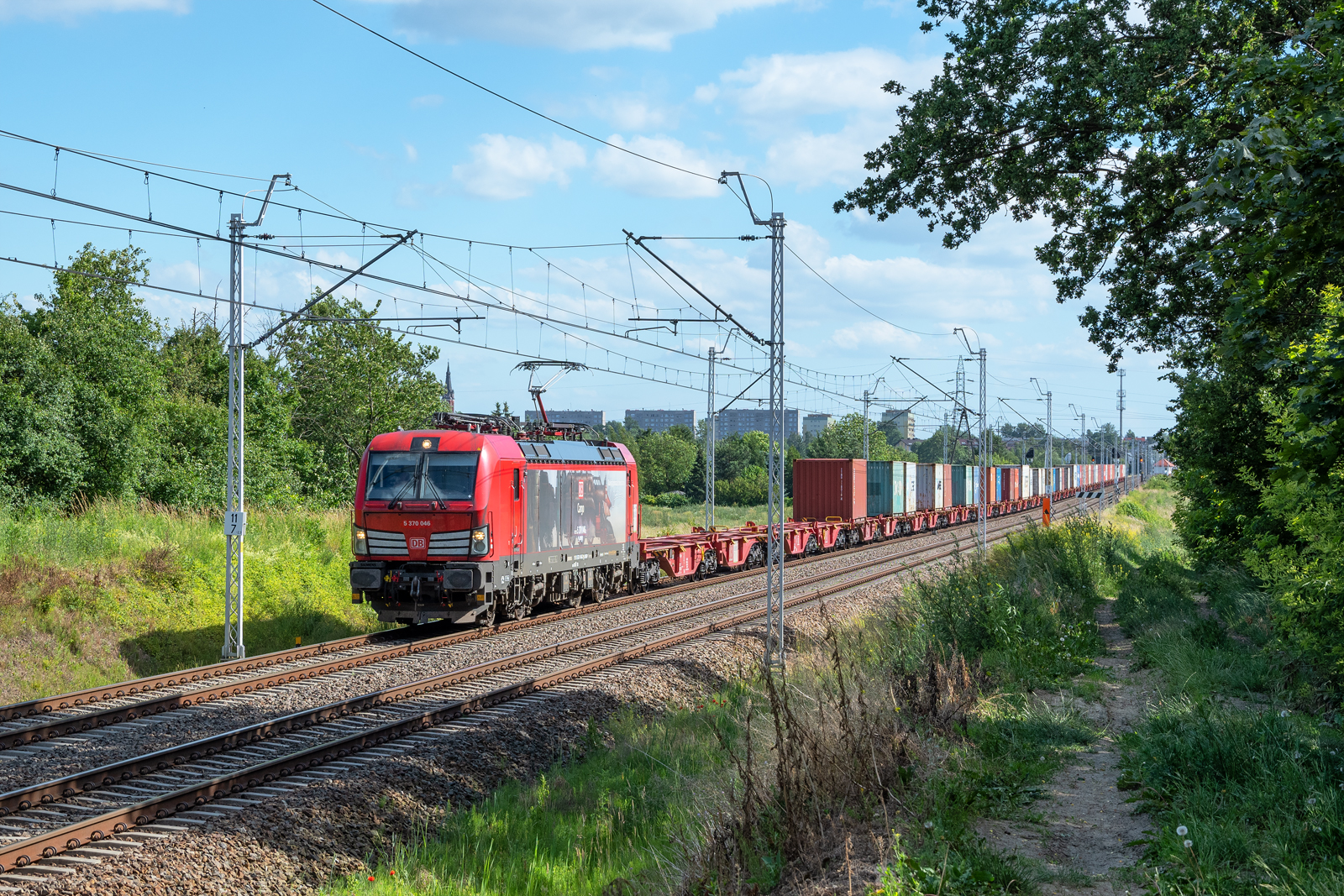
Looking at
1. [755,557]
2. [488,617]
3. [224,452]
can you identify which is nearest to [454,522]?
[488,617]

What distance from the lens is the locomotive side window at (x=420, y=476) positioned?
16266 millimetres

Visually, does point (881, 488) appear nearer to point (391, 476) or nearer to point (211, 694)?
point (391, 476)

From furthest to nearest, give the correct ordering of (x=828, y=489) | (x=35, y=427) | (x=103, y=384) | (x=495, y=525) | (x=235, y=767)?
(x=828, y=489) → (x=103, y=384) → (x=35, y=427) → (x=495, y=525) → (x=235, y=767)

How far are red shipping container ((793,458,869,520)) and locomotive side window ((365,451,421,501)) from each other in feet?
66.9

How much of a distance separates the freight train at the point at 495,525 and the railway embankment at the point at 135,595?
Result: 4.80ft

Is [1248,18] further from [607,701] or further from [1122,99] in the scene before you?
[607,701]

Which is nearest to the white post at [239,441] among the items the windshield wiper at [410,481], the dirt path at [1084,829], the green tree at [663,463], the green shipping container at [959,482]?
the windshield wiper at [410,481]

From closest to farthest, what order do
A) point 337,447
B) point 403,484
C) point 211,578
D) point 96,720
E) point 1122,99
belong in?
point 96,720, point 1122,99, point 403,484, point 211,578, point 337,447

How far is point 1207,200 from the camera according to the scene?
4.97 meters

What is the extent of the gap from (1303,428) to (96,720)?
37.5ft

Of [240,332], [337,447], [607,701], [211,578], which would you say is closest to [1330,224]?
[607,701]

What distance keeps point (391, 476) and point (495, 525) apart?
1942 mm

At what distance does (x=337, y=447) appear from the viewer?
3925cm

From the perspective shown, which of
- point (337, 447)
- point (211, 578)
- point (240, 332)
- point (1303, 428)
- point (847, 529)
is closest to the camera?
point (1303, 428)
